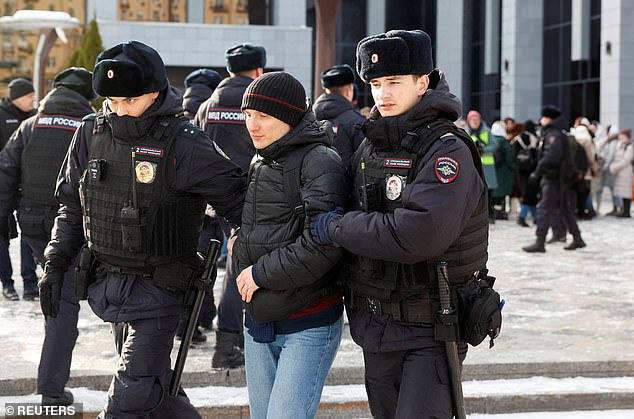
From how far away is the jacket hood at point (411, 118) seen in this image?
362 centimetres

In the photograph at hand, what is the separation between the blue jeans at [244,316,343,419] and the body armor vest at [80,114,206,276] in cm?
58

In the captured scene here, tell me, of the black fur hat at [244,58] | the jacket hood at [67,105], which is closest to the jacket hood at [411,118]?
the jacket hood at [67,105]

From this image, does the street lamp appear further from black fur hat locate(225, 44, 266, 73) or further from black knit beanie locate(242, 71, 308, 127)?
black knit beanie locate(242, 71, 308, 127)

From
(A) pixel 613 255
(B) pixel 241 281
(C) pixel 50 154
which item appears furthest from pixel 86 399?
(A) pixel 613 255

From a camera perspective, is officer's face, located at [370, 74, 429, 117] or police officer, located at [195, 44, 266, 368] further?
police officer, located at [195, 44, 266, 368]

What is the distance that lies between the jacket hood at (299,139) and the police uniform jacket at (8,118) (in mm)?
6674

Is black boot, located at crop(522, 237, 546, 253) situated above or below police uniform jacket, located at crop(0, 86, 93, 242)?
below

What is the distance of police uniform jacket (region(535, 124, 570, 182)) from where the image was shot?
12.5 m

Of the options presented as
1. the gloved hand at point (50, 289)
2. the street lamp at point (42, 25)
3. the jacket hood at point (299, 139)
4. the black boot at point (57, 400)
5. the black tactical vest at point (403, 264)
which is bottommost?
the black boot at point (57, 400)

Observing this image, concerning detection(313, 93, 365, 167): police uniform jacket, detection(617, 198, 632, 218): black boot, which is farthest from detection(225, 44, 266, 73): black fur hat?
detection(617, 198, 632, 218): black boot

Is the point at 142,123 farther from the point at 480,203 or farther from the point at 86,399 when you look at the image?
the point at 86,399

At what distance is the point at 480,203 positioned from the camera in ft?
12.2

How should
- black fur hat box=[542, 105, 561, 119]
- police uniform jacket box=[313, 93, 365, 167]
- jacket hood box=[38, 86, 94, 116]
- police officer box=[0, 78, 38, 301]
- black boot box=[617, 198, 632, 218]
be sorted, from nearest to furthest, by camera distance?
jacket hood box=[38, 86, 94, 116] < police uniform jacket box=[313, 93, 365, 167] < police officer box=[0, 78, 38, 301] < black fur hat box=[542, 105, 561, 119] < black boot box=[617, 198, 632, 218]

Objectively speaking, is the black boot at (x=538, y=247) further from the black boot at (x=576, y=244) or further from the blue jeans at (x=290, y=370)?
the blue jeans at (x=290, y=370)
